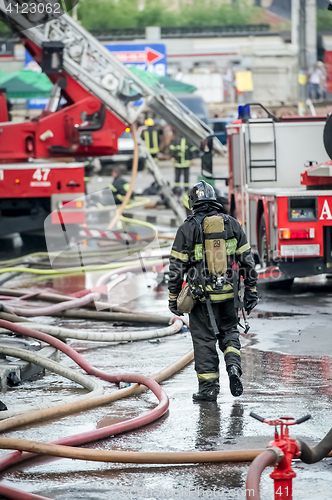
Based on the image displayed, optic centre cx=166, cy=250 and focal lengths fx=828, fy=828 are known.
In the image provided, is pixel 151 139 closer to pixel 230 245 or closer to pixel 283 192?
pixel 283 192

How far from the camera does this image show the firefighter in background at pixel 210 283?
19.2 ft

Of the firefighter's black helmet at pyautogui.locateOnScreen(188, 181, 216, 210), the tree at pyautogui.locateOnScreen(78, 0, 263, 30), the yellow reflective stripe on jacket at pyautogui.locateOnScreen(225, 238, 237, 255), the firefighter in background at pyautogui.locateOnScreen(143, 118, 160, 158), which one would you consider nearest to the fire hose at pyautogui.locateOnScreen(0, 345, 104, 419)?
the yellow reflective stripe on jacket at pyautogui.locateOnScreen(225, 238, 237, 255)

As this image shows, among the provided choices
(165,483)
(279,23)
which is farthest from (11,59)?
(165,483)

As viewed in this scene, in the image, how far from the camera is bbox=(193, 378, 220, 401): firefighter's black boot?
5828mm

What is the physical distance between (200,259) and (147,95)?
10.2 meters

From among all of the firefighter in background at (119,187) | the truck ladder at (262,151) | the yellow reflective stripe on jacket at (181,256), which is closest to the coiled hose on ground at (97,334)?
the yellow reflective stripe on jacket at (181,256)

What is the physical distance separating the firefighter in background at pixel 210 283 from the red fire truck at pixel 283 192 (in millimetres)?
3665

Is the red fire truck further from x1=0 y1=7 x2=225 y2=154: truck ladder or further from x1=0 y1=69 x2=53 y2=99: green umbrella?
x1=0 y1=69 x2=53 y2=99: green umbrella

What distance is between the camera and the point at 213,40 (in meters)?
50.4

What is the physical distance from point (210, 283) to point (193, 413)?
36.0 inches

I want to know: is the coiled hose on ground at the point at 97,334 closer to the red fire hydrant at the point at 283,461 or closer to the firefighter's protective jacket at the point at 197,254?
the firefighter's protective jacket at the point at 197,254

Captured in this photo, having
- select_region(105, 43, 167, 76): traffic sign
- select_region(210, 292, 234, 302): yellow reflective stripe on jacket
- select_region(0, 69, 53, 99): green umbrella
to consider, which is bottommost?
select_region(210, 292, 234, 302): yellow reflective stripe on jacket

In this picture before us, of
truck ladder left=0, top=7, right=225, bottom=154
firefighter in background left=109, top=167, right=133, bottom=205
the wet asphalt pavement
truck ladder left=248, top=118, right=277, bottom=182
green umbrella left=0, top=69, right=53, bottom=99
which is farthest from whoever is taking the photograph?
green umbrella left=0, top=69, right=53, bottom=99

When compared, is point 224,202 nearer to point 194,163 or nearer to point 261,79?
point 194,163
